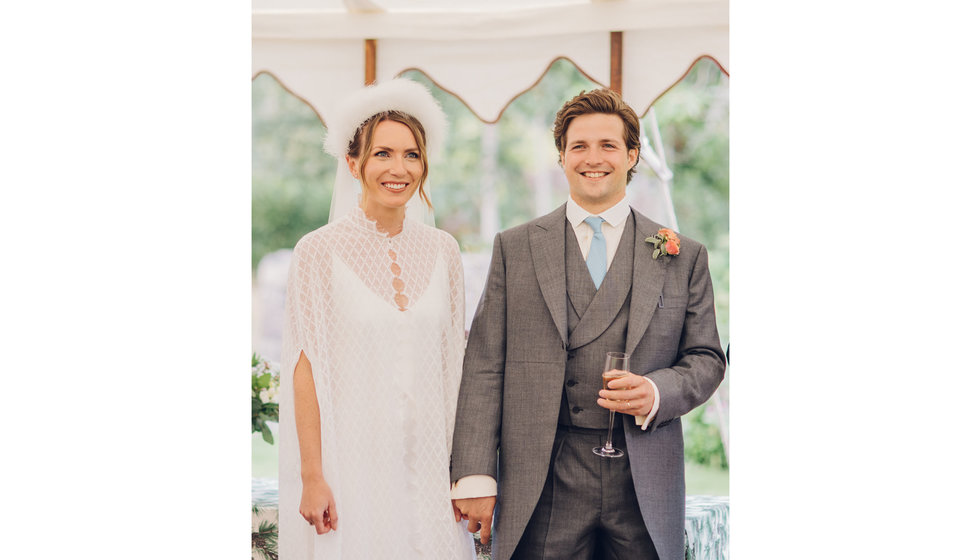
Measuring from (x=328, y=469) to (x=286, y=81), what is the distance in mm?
1474

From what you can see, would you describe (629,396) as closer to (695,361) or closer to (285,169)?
(695,361)

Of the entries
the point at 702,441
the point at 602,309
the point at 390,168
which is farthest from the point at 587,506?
the point at 390,168

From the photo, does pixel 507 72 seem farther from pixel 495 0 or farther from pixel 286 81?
pixel 286 81

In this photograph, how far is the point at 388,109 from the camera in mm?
2527

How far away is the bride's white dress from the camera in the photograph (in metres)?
2.44

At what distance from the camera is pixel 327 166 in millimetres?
3375

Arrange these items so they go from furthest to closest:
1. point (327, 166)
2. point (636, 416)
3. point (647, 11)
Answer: point (327, 166) < point (647, 11) < point (636, 416)

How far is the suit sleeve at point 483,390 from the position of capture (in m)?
2.50

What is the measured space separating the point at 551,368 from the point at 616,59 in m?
1.24

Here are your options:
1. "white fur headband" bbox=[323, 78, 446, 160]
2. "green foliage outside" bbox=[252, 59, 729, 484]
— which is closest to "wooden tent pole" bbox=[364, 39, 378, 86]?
"green foliage outside" bbox=[252, 59, 729, 484]

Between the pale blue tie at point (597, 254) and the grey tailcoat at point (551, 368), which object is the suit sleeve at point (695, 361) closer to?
the grey tailcoat at point (551, 368)

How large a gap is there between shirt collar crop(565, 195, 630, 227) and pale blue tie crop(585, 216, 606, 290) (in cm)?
2

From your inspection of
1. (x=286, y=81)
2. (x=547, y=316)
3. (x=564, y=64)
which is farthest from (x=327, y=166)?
(x=547, y=316)

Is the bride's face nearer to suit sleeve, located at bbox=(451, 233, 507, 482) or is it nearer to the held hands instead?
suit sleeve, located at bbox=(451, 233, 507, 482)
